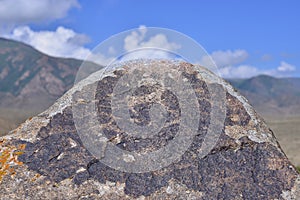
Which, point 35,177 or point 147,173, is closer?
point 35,177

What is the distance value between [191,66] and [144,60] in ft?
2.60

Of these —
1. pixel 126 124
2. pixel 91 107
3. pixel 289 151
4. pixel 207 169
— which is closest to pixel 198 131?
pixel 207 169

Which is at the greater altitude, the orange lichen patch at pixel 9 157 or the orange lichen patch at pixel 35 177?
the orange lichen patch at pixel 9 157

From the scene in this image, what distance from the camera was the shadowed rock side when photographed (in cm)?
631

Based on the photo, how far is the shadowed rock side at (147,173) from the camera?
20.7ft

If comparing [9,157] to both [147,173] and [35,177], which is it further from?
[147,173]

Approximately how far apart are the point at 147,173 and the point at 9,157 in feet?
6.46

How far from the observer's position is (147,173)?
257 inches

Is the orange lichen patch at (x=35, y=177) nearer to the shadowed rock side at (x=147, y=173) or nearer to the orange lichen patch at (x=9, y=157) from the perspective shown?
the shadowed rock side at (x=147, y=173)

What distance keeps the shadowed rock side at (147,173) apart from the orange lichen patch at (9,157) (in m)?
0.01

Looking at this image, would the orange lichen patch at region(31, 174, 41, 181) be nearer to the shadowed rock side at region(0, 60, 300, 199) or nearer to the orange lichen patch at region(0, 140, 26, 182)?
the shadowed rock side at region(0, 60, 300, 199)

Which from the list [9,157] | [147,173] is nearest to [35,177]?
[9,157]

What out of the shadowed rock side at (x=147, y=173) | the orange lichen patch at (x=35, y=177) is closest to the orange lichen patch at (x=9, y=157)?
the shadowed rock side at (x=147, y=173)

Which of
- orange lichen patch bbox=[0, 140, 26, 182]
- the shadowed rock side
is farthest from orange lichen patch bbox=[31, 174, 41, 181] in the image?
orange lichen patch bbox=[0, 140, 26, 182]
